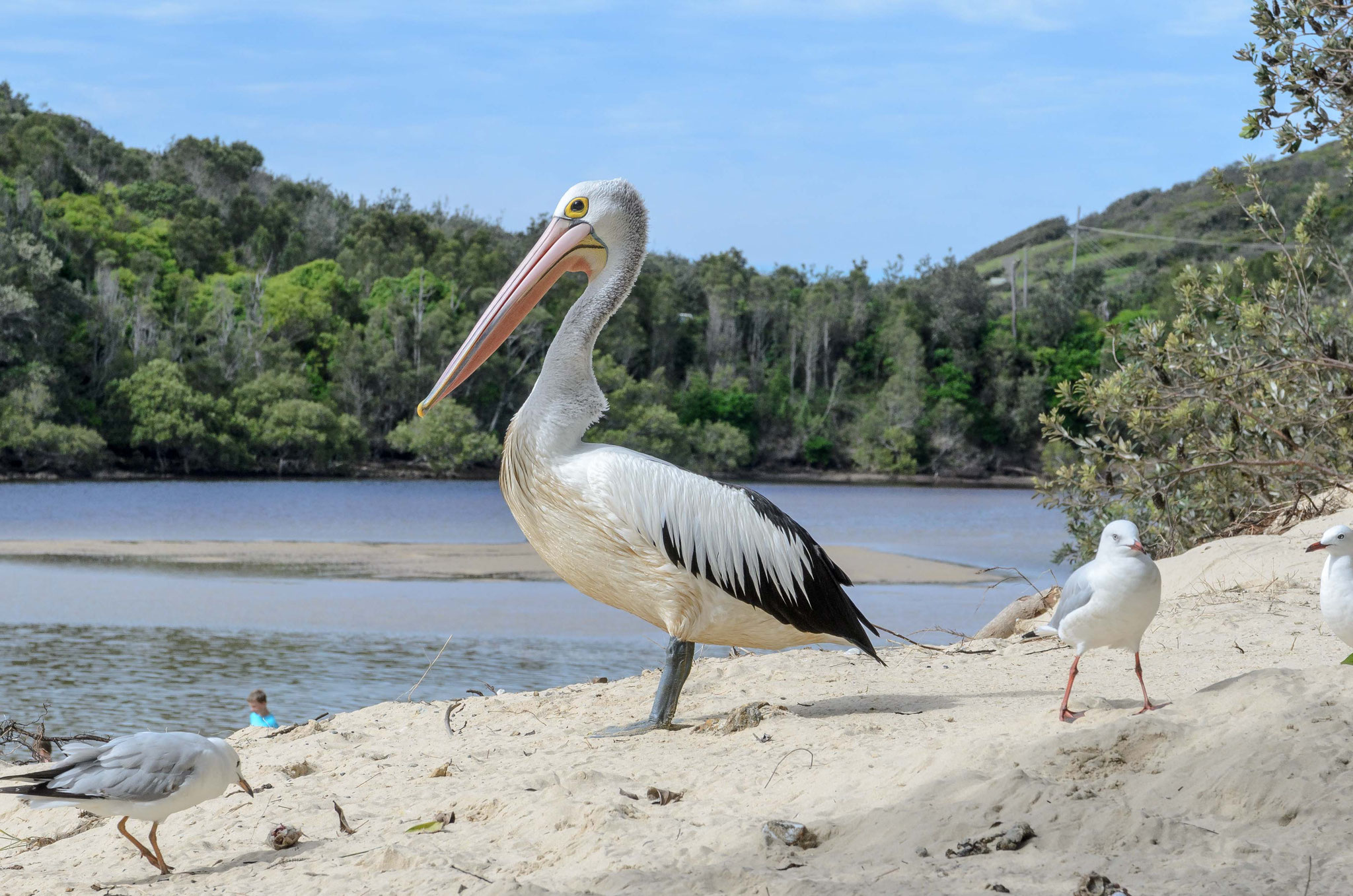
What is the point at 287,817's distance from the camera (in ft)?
12.8

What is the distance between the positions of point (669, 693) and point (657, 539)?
0.66 m

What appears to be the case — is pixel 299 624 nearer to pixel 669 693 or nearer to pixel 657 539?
pixel 669 693

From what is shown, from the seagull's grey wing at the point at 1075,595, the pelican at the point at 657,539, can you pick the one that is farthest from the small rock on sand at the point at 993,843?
the pelican at the point at 657,539

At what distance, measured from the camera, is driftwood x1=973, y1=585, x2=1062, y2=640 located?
737cm

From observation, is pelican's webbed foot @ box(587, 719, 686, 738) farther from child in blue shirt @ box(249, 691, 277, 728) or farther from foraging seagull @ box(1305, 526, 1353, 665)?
child in blue shirt @ box(249, 691, 277, 728)

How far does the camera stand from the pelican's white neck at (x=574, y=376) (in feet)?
15.1

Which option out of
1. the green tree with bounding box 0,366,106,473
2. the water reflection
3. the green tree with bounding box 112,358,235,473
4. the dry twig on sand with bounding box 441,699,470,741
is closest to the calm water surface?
the water reflection

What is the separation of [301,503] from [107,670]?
1009 inches

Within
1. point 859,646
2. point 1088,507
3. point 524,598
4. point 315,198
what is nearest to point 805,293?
point 315,198

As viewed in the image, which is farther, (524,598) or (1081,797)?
(524,598)

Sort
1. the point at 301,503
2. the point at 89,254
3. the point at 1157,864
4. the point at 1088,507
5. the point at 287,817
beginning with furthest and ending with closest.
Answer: the point at 89,254 < the point at 301,503 < the point at 1088,507 < the point at 287,817 < the point at 1157,864

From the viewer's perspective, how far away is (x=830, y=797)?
3.49 meters

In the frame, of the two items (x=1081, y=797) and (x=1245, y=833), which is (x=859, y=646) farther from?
(x=1245, y=833)

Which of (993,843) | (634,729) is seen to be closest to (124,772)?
(634,729)
